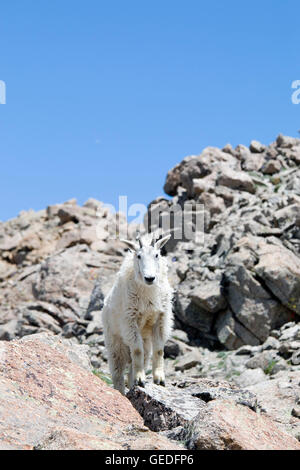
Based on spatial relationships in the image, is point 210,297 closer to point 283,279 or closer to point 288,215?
point 283,279

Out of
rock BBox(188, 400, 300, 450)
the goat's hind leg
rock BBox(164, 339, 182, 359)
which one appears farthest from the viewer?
rock BBox(164, 339, 182, 359)

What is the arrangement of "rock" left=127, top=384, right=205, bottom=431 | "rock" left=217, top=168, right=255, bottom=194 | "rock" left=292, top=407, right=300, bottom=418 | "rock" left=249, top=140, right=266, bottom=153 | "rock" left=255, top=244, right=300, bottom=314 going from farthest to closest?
1. "rock" left=249, top=140, right=266, bottom=153
2. "rock" left=217, top=168, right=255, bottom=194
3. "rock" left=255, top=244, right=300, bottom=314
4. "rock" left=292, top=407, right=300, bottom=418
5. "rock" left=127, top=384, right=205, bottom=431

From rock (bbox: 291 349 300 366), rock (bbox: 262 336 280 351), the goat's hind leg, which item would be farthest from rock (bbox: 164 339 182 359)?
the goat's hind leg

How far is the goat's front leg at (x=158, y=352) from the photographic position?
34.1 ft

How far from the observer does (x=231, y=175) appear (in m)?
37.9

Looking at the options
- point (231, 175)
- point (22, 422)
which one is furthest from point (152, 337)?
point (231, 175)

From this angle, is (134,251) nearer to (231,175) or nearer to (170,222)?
(170,222)

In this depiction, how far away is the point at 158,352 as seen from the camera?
10688 millimetres

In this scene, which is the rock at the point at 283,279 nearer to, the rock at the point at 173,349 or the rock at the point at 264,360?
the rock at the point at 264,360

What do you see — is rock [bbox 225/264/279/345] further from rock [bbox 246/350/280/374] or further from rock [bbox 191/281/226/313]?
rock [bbox 246/350/280/374]

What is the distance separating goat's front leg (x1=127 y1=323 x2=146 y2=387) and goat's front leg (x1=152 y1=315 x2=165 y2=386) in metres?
0.24

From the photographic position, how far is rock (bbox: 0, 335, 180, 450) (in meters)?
6.31

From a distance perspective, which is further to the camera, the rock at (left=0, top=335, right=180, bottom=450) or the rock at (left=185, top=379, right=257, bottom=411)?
the rock at (left=185, top=379, right=257, bottom=411)

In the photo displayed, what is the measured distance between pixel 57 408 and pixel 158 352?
315 centimetres
